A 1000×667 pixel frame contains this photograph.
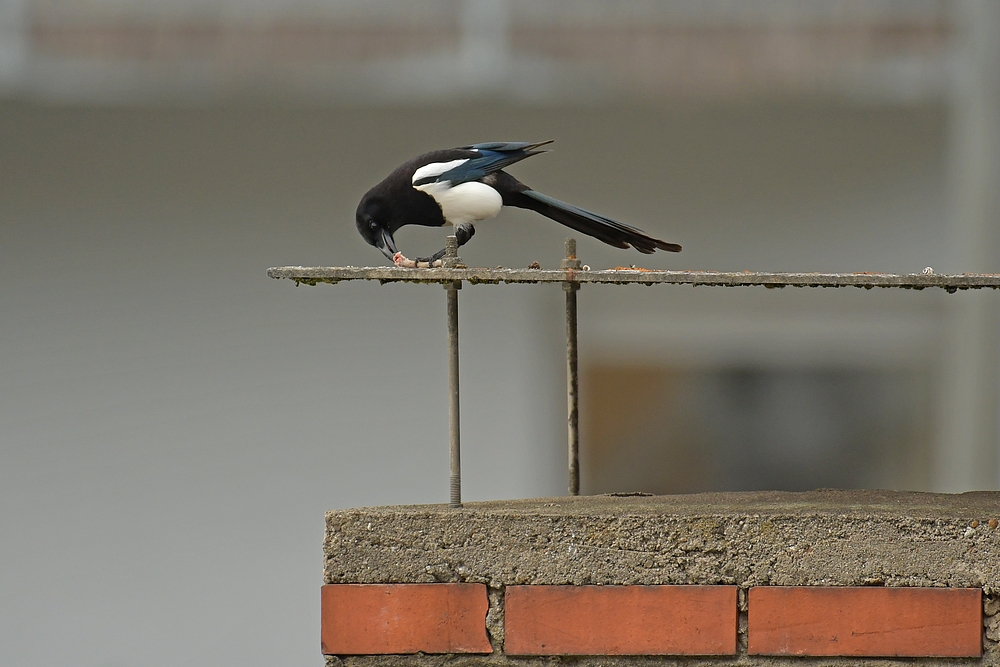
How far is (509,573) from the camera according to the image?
1.42 metres

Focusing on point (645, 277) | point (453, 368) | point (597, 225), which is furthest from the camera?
point (597, 225)

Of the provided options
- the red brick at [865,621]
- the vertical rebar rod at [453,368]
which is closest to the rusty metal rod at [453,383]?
the vertical rebar rod at [453,368]

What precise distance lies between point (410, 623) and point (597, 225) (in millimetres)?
583

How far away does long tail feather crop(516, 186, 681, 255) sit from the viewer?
160 cm

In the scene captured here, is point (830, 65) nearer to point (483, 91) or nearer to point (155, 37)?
point (483, 91)

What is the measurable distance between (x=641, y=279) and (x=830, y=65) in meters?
1.81

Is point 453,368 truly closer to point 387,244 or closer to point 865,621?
point 387,244

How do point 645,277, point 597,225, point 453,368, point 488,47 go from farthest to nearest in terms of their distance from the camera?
point 488,47, point 597,225, point 453,368, point 645,277

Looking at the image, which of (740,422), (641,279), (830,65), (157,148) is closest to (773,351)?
(740,422)

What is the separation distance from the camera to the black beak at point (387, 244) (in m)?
1.64

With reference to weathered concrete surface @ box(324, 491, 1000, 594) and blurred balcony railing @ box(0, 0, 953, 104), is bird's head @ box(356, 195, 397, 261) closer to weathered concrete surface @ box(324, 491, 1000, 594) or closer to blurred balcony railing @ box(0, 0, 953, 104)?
weathered concrete surface @ box(324, 491, 1000, 594)

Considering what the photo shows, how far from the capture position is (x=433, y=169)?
5.35 ft

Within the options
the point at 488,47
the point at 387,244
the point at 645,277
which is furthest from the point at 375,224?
the point at 488,47

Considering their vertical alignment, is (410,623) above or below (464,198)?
below
